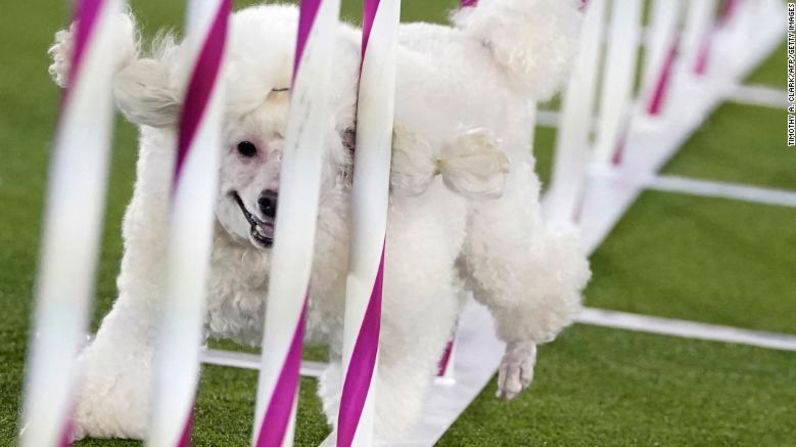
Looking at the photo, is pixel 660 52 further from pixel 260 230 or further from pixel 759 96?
pixel 260 230

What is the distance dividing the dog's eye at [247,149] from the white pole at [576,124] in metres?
1.51

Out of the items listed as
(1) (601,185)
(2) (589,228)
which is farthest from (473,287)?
(1) (601,185)

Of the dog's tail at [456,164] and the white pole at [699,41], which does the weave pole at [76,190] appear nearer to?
the dog's tail at [456,164]

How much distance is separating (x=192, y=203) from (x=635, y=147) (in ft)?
12.4

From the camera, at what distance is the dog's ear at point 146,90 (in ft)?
6.25

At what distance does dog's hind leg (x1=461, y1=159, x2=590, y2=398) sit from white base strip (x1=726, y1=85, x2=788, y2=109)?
357 centimetres

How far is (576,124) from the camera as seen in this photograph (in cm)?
369

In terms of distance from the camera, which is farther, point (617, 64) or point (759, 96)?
point (759, 96)

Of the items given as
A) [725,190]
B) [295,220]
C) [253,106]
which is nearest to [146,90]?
[253,106]

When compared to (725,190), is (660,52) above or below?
above

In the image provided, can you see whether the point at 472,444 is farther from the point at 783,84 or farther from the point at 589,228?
the point at 783,84

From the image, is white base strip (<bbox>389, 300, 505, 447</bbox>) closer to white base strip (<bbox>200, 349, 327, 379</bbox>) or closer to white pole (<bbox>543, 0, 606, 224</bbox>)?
white base strip (<bbox>200, 349, 327, 379</bbox>)

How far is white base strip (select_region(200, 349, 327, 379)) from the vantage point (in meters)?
2.91

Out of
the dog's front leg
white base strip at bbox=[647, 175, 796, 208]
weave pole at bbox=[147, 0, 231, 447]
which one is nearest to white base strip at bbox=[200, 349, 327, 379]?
the dog's front leg
